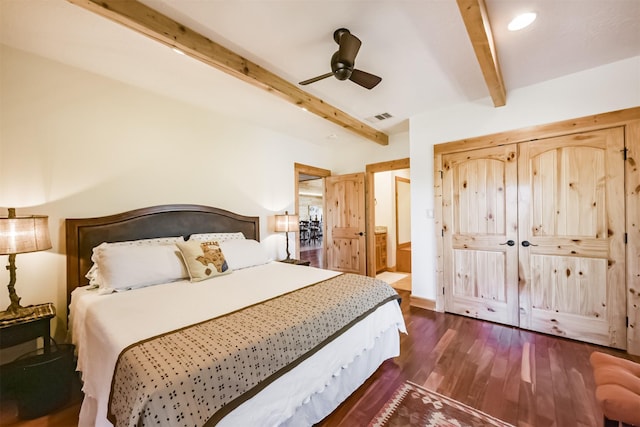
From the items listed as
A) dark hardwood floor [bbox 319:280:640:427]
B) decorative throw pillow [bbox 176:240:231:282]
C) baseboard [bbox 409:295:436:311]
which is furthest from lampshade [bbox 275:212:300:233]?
dark hardwood floor [bbox 319:280:640:427]

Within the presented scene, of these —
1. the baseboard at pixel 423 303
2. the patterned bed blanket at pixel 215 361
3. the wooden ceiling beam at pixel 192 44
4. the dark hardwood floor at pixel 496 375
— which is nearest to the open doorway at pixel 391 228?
the baseboard at pixel 423 303

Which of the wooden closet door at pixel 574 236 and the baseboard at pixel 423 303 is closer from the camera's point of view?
the wooden closet door at pixel 574 236

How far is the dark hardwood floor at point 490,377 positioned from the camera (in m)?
1.62

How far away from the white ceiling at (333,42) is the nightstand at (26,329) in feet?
6.67

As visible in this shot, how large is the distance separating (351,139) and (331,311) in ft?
12.0

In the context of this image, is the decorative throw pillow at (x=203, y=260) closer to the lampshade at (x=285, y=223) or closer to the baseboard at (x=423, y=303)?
the lampshade at (x=285, y=223)

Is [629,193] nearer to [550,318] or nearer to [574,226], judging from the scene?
[574,226]

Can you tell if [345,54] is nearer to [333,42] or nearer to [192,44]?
[333,42]

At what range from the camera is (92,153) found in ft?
7.85

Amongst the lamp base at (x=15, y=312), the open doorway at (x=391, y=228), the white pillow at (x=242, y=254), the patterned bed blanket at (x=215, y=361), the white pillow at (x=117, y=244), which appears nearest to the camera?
the patterned bed blanket at (x=215, y=361)

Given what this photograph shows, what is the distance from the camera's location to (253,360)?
118 centimetres

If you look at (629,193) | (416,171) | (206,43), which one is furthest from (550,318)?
(206,43)

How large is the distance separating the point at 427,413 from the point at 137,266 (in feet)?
7.76

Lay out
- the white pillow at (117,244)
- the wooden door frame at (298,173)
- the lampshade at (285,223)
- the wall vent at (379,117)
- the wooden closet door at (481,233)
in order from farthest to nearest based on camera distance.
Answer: the wooden door frame at (298,173) < the lampshade at (285,223) < the wall vent at (379,117) < the wooden closet door at (481,233) < the white pillow at (117,244)
